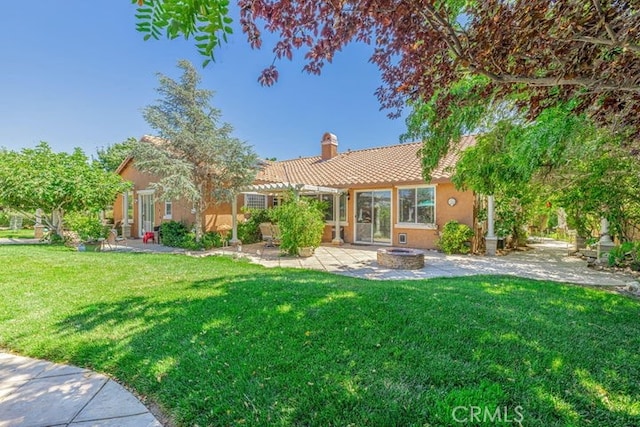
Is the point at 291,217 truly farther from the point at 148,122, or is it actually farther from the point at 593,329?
the point at 593,329

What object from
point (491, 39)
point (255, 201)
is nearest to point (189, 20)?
point (491, 39)

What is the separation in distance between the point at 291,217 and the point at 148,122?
22.4 ft

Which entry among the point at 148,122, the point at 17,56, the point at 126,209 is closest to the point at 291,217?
Result: the point at 148,122

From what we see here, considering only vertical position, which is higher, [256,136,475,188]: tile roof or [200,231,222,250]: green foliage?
[256,136,475,188]: tile roof

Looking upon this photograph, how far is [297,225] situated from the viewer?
1120 centimetres

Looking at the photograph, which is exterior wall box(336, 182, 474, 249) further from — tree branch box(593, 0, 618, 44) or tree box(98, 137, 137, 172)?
tree box(98, 137, 137, 172)

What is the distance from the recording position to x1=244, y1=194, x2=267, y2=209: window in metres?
16.4

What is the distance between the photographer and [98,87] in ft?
29.7

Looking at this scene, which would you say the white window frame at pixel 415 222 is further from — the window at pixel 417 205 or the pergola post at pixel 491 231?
the pergola post at pixel 491 231

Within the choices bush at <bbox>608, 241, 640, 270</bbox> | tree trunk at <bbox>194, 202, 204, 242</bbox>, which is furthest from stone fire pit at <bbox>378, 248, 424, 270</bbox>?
tree trunk at <bbox>194, 202, 204, 242</bbox>

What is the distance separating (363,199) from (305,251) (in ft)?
16.8

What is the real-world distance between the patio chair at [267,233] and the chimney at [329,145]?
7858mm

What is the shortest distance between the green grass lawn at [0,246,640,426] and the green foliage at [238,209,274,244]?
896cm

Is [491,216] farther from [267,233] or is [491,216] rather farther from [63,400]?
[63,400]
